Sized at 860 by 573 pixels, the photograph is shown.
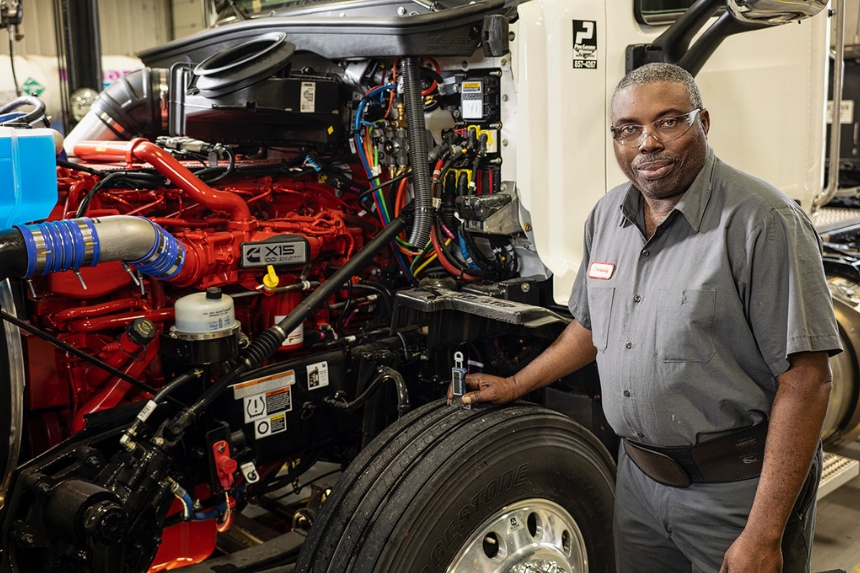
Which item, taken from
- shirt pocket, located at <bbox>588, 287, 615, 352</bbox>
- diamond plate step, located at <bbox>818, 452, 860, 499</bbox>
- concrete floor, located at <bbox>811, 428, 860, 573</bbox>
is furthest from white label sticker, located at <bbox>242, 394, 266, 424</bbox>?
concrete floor, located at <bbox>811, 428, 860, 573</bbox>

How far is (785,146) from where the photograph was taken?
3.68 meters

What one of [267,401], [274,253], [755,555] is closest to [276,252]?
[274,253]

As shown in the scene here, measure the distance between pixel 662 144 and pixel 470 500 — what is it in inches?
45.0

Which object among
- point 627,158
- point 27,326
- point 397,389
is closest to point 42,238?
point 27,326

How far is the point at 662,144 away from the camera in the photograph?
1.95m

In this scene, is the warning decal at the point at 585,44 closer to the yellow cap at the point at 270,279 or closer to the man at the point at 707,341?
the man at the point at 707,341

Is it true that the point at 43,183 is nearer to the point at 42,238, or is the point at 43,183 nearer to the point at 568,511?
the point at 42,238

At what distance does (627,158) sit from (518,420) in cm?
95

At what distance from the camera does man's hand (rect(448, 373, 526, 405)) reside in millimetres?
2609

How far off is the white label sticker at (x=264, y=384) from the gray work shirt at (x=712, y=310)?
1.08 m

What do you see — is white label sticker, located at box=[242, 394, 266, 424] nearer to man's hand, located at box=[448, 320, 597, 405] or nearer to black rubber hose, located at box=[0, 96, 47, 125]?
man's hand, located at box=[448, 320, 597, 405]

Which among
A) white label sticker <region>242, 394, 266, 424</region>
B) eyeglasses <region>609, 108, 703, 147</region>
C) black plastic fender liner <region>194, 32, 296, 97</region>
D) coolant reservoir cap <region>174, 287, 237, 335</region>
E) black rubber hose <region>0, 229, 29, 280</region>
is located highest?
black plastic fender liner <region>194, 32, 296, 97</region>

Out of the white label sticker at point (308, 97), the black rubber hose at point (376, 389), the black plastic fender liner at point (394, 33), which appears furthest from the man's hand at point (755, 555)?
the white label sticker at point (308, 97)

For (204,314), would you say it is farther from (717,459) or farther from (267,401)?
(717,459)
